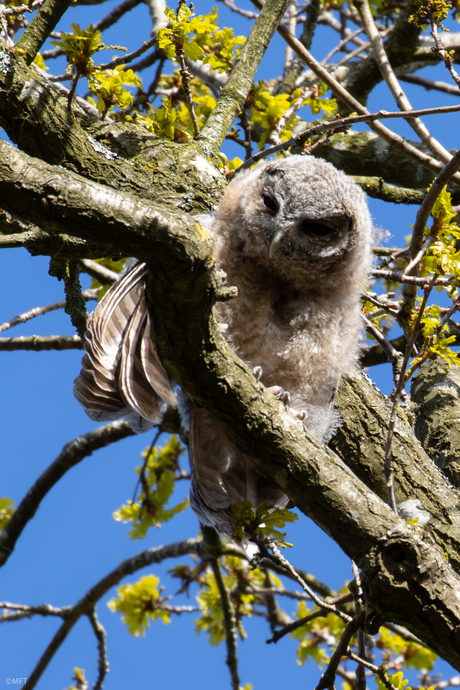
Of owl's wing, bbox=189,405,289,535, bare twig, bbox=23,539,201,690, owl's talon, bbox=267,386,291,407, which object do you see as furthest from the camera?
bare twig, bbox=23,539,201,690

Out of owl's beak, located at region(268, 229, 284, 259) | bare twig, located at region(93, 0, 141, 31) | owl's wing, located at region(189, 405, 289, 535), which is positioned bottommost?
owl's wing, located at region(189, 405, 289, 535)

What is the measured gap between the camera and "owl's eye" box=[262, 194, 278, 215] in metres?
2.77

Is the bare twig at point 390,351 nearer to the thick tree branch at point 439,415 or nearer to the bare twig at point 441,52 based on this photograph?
the thick tree branch at point 439,415

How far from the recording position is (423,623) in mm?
1915

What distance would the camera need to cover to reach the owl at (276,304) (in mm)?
2646

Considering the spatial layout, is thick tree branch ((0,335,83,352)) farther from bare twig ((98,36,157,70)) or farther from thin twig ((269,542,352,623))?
thin twig ((269,542,352,623))

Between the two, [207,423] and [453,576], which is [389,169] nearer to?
[207,423]

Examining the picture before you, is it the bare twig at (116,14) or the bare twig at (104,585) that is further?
the bare twig at (116,14)

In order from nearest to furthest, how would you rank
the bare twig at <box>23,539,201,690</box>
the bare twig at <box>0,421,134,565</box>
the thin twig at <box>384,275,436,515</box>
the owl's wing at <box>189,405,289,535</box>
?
the thin twig at <box>384,275,436,515</box>
the owl's wing at <box>189,405,289,535</box>
the bare twig at <box>23,539,201,690</box>
the bare twig at <box>0,421,134,565</box>

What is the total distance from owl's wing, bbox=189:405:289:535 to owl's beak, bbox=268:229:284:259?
0.86m

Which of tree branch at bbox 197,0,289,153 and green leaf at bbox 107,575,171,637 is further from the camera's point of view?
green leaf at bbox 107,575,171,637

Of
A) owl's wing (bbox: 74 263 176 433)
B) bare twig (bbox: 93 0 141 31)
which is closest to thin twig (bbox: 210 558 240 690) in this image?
owl's wing (bbox: 74 263 176 433)

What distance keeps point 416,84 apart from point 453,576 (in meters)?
4.63

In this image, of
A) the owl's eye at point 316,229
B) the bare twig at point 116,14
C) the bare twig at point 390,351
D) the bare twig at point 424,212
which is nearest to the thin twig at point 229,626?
the bare twig at point 390,351
